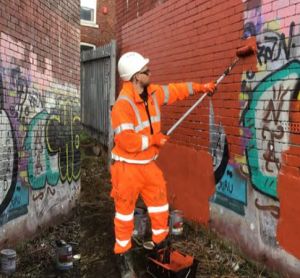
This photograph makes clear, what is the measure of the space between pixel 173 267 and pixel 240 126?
71.3 inches

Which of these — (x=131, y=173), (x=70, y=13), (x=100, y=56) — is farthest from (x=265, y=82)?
(x=100, y=56)

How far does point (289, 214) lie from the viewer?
4.20 metres

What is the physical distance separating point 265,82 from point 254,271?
1.96 meters

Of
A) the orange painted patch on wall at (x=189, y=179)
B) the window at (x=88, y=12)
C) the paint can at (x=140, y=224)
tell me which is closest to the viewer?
the paint can at (x=140, y=224)

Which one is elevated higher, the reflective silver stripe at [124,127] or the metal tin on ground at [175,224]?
the reflective silver stripe at [124,127]

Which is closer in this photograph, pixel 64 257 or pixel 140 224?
pixel 64 257

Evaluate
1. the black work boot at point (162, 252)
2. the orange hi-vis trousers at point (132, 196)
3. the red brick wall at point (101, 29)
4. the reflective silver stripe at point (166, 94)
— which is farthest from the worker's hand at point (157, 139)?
the red brick wall at point (101, 29)

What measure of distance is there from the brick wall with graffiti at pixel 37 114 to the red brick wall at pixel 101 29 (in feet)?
38.7

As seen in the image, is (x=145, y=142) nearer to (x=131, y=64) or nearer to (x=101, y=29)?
(x=131, y=64)

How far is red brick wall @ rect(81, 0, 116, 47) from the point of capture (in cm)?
1938

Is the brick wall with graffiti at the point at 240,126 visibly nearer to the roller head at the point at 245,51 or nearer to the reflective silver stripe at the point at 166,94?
the roller head at the point at 245,51

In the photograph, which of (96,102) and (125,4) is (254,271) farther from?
(96,102)

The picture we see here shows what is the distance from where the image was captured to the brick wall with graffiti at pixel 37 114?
5.12 meters

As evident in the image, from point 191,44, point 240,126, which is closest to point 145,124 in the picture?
point 240,126
